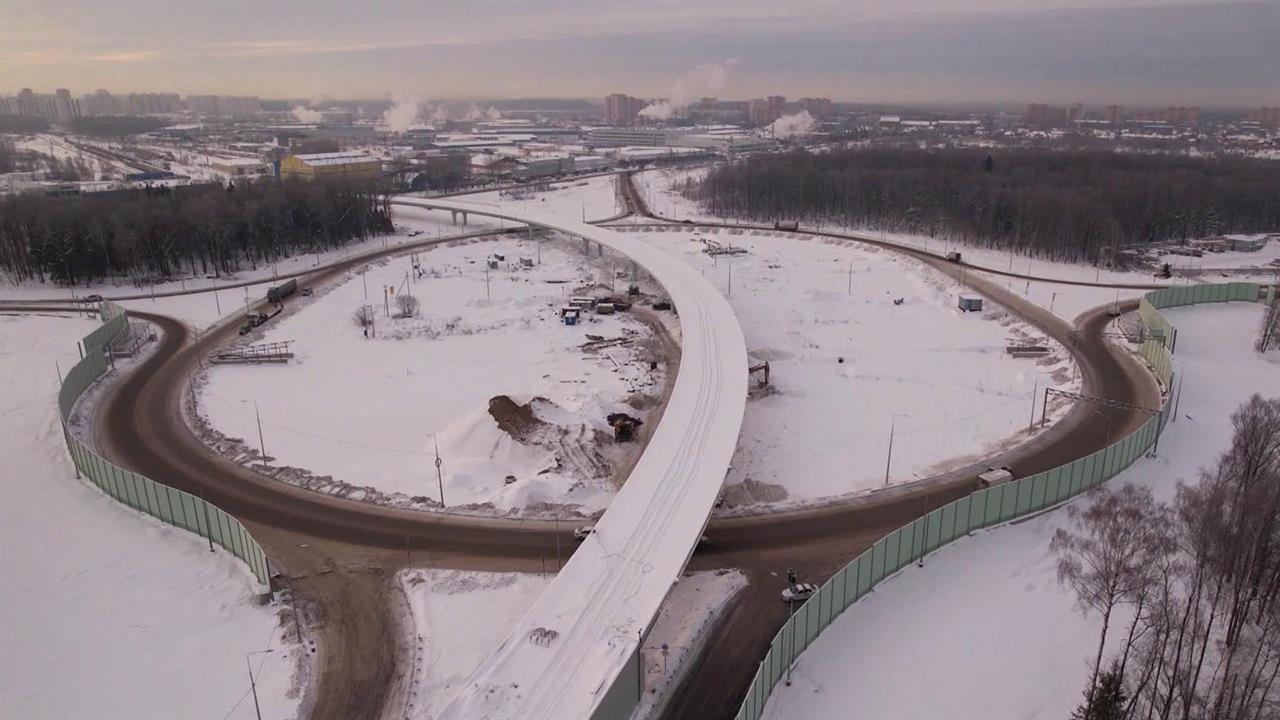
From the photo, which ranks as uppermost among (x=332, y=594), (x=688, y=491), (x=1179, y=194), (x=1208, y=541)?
(x=1179, y=194)

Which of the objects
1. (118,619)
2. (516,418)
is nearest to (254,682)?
(118,619)

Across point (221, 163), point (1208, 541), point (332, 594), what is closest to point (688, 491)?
point (332, 594)

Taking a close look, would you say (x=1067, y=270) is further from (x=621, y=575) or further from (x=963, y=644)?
(x=621, y=575)

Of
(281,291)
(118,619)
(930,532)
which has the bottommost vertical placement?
(118,619)

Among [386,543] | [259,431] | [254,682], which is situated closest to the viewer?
[254,682]

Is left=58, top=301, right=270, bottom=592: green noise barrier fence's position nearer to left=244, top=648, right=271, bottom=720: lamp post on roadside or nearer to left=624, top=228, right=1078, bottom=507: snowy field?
left=244, top=648, right=271, bottom=720: lamp post on roadside

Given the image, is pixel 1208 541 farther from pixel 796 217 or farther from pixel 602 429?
pixel 796 217

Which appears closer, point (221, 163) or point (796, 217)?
point (796, 217)
